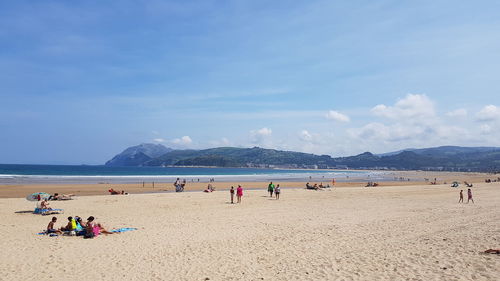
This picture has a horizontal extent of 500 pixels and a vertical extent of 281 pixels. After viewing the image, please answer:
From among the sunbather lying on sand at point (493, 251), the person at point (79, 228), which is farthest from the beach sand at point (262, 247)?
the person at point (79, 228)

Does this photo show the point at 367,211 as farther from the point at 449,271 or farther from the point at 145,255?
the point at 145,255

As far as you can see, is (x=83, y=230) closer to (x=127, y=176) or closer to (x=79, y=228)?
(x=79, y=228)

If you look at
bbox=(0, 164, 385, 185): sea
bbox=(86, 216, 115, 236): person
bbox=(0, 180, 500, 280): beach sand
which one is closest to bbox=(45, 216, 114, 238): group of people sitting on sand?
bbox=(86, 216, 115, 236): person

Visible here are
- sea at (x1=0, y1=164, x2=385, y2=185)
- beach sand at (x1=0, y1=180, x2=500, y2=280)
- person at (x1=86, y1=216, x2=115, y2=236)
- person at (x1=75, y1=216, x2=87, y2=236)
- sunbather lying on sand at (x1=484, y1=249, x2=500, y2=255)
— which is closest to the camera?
beach sand at (x1=0, y1=180, x2=500, y2=280)

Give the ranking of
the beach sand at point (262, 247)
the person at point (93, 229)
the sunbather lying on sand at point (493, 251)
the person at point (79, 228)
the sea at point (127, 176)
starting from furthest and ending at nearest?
1. the sea at point (127, 176)
2. the person at point (79, 228)
3. the person at point (93, 229)
4. the sunbather lying on sand at point (493, 251)
5. the beach sand at point (262, 247)

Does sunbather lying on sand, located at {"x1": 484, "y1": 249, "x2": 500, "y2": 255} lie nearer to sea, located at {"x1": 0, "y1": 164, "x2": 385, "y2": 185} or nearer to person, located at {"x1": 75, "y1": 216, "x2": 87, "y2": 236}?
A: person, located at {"x1": 75, "y1": 216, "x2": 87, "y2": 236}

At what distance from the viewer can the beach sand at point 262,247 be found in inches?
333

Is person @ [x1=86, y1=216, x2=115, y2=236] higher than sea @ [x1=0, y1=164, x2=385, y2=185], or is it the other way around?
person @ [x1=86, y1=216, x2=115, y2=236]

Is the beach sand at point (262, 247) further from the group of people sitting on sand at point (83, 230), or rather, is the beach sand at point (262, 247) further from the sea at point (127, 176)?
the sea at point (127, 176)

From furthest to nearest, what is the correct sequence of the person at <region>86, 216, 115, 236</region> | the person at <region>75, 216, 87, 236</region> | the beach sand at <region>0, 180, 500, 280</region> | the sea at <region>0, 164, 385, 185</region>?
the sea at <region>0, 164, 385, 185</region> → the person at <region>75, 216, 87, 236</region> → the person at <region>86, 216, 115, 236</region> → the beach sand at <region>0, 180, 500, 280</region>

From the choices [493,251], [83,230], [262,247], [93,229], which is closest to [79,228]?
[83,230]

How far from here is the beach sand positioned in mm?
8469

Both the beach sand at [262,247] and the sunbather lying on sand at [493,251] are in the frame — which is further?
the sunbather lying on sand at [493,251]

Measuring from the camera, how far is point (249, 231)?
14000 mm
